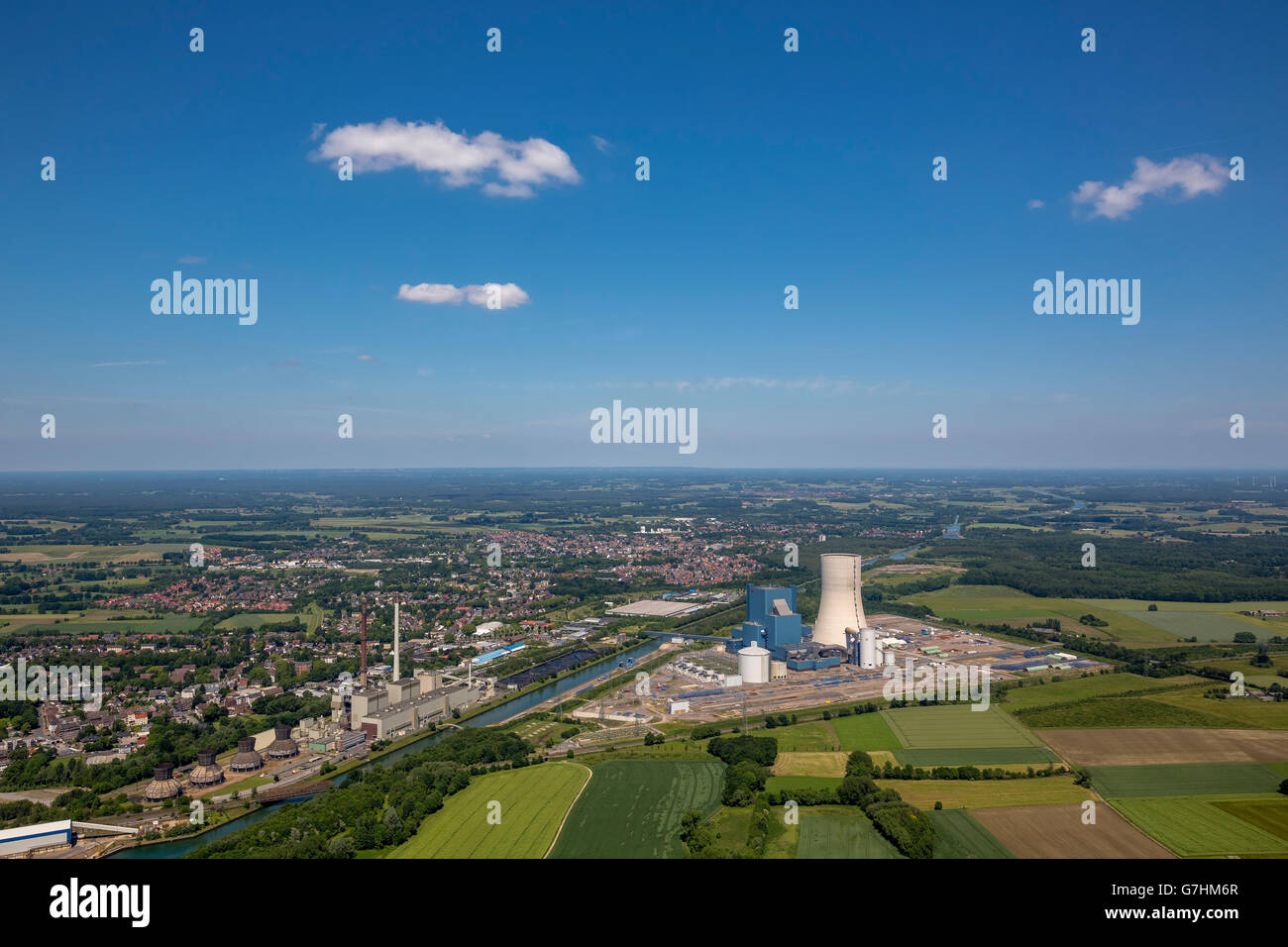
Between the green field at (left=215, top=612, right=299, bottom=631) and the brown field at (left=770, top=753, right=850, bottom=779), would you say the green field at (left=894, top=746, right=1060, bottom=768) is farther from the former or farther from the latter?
the green field at (left=215, top=612, right=299, bottom=631)

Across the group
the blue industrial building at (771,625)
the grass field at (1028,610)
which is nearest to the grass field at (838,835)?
the blue industrial building at (771,625)

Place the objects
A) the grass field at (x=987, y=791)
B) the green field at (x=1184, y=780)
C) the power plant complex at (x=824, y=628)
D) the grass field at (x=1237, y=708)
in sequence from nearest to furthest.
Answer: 1. the grass field at (x=987, y=791)
2. the green field at (x=1184, y=780)
3. the grass field at (x=1237, y=708)
4. the power plant complex at (x=824, y=628)

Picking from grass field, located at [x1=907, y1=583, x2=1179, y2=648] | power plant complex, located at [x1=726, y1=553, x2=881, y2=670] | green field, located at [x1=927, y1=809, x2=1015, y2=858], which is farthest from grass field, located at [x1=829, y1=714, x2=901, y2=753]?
grass field, located at [x1=907, y1=583, x2=1179, y2=648]

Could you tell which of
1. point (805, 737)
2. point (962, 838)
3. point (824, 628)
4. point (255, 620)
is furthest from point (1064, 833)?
point (255, 620)

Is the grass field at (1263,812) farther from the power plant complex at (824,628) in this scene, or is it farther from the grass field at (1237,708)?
the power plant complex at (824,628)

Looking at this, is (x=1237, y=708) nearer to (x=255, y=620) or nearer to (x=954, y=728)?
(x=954, y=728)
